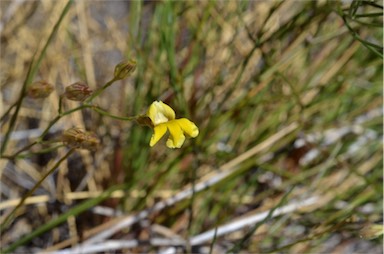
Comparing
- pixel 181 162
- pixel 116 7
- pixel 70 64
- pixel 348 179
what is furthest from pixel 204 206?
pixel 116 7

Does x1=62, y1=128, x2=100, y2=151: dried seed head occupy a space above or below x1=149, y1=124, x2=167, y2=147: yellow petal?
above

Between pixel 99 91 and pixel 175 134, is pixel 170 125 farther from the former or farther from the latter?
pixel 99 91

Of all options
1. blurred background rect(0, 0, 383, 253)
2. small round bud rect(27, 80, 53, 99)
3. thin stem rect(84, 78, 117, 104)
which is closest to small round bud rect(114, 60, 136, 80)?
thin stem rect(84, 78, 117, 104)

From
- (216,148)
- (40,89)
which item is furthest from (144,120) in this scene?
(216,148)

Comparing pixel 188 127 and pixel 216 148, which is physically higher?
pixel 216 148

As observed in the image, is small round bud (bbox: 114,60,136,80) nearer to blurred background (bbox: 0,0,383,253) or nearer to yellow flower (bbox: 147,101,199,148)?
yellow flower (bbox: 147,101,199,148)

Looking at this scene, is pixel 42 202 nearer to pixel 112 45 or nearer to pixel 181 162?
pixel 181 162
